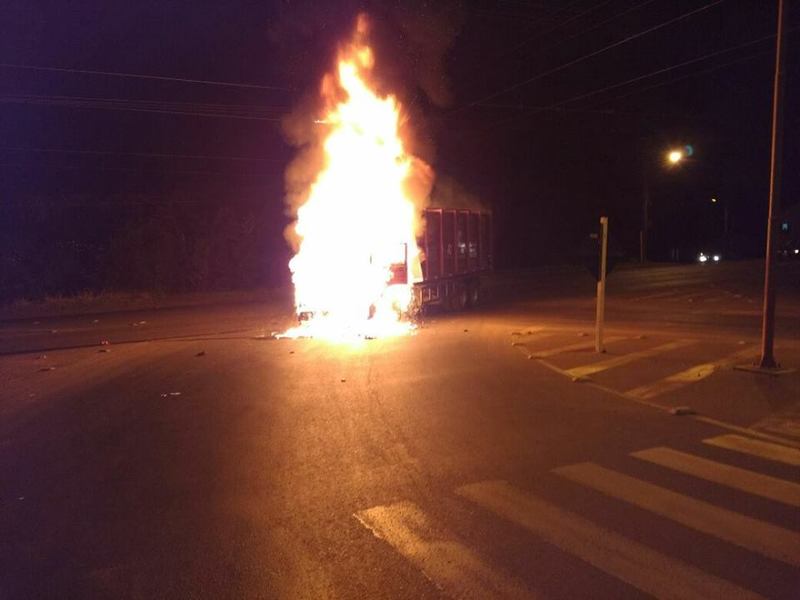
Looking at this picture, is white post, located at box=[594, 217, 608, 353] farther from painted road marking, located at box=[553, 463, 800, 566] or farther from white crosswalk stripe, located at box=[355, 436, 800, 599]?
painted road marking, located at box=[553, 463, 800, 566]

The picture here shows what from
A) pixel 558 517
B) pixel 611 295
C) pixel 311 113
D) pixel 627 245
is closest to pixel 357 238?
pixel 311 113

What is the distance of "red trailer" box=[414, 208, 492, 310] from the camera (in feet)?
72.6

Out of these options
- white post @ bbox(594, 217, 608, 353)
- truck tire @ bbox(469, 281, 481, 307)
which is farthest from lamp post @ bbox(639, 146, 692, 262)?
white post @ bbox(594, 217, 608, 353)

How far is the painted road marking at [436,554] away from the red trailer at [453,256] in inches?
630

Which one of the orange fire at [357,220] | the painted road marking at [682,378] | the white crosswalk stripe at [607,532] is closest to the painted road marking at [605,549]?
the white crosswalk stripe at [607,532]

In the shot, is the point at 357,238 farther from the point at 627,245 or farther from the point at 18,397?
the point at 627,245

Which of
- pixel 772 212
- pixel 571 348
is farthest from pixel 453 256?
pixel 772 212

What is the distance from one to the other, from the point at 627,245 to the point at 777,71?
53.5 metres

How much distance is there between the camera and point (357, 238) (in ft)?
67.5

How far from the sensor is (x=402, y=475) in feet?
21.9

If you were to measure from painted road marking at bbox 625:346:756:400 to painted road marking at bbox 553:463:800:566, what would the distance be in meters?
3.91

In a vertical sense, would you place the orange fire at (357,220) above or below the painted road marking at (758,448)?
above

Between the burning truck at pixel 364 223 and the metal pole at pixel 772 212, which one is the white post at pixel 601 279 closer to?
the metal pole at pixel 772 212

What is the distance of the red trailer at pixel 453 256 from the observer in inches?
871
